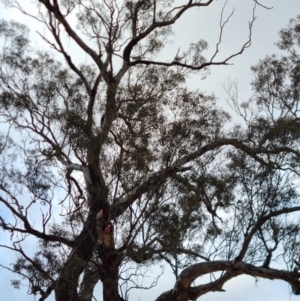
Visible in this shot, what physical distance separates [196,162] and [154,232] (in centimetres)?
141

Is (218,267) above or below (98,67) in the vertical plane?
below

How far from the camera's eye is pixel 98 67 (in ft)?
37.0

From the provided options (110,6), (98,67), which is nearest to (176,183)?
(98,67)

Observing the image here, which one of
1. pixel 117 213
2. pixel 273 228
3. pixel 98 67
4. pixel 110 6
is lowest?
pixel 273 228

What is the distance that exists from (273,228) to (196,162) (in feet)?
6.00

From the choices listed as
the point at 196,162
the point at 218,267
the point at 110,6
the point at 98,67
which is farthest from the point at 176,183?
the point at 110,6

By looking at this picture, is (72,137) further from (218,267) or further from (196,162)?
(218,267)

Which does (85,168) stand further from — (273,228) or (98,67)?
(273,228)

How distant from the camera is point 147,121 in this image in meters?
8.31

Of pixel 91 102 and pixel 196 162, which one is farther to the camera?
pixel 91 102

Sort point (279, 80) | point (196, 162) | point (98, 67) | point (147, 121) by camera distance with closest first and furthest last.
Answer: point (147, 121) < point (196, 162) < point (279, 80) < point (98, 67)

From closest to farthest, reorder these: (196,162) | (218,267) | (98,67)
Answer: (218,267) → (196,162) → (98,67)

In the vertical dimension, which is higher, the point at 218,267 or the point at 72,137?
the point at 72,137

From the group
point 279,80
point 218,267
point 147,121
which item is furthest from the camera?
point 279,80
